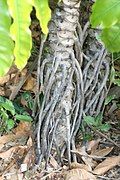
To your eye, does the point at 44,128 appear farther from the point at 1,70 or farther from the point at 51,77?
the point at 1,70

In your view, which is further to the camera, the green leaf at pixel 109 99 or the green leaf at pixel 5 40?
the green leaf at pixel 109 99

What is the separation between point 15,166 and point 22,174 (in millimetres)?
52

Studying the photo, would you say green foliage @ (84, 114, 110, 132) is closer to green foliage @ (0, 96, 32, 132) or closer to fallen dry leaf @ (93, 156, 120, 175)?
fallen dry leaf @ (93, 156, 120, 175)

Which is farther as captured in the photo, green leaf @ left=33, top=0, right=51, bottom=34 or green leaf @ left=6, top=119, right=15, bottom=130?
green leaf @ left=6, top=119, right=15, bottom=130

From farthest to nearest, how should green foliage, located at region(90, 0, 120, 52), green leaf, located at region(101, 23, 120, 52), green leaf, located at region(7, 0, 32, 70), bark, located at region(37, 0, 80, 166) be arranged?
1. bark, located at region(37, 0, 80, 166)
2. green leaf, located at region(101, 23, 120, 52)
3. green foliage, located at region(90, 0, 120, 52)
4. green leaf, located at region(7, 0, 32, 70)

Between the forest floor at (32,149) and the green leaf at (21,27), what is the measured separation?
97 cm

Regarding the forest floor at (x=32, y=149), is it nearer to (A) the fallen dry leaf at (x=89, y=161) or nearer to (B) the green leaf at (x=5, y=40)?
(A) the fallen dry leaf at (x=89, y=161)

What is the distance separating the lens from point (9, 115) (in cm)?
194

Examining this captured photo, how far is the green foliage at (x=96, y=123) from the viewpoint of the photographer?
188cm

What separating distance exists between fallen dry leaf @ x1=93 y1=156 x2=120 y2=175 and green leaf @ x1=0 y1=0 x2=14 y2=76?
1020 mm

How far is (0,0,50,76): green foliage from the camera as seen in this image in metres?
0.89

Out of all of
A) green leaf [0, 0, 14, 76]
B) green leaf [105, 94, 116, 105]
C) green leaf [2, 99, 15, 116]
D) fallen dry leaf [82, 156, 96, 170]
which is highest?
green leaf [0, 0, 14, 76]

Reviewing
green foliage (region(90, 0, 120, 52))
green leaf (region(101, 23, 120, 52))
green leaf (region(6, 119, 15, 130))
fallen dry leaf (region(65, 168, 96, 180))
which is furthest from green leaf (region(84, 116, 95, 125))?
green foliage (region(90, 0, 120, 52))

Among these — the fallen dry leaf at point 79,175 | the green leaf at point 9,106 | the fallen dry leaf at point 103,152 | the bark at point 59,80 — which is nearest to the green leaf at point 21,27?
the bark at point 59,80
